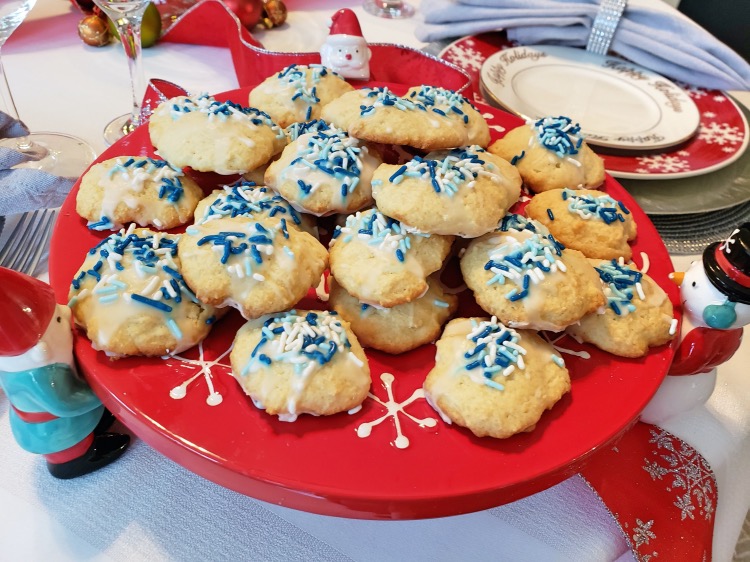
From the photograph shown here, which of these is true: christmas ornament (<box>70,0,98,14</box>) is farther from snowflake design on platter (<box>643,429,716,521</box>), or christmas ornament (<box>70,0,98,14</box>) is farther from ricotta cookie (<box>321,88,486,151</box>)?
snowflake design on platter (<box>643,429,716,521</box>)

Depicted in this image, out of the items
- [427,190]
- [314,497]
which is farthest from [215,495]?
[427,190]

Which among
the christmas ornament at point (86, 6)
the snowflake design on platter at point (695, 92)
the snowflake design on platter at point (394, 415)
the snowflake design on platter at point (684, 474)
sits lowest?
the snowflake design on platter at point (684, 474)

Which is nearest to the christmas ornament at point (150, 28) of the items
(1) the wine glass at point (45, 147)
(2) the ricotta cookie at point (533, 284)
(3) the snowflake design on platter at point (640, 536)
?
(1) the wine glass at point (45, 147)

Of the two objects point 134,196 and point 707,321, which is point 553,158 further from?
point 134,196

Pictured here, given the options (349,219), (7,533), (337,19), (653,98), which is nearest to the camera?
(7,533)

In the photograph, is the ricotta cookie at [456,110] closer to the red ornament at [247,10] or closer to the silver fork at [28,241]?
the silver fork at [28,241]

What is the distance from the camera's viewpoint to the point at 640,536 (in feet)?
2.57

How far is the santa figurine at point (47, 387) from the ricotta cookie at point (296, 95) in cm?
55

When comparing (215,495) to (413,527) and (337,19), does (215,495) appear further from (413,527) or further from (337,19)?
(337,19)

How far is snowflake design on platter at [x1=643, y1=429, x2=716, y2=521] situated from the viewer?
84 cm

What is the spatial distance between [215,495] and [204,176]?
1.87 ft

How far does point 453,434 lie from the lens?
2.33 ft

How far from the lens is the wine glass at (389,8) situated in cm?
204

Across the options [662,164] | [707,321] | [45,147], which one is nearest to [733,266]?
[707,321]
